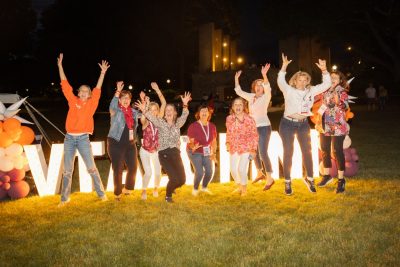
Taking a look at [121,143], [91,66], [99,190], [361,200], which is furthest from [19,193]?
[91,66]

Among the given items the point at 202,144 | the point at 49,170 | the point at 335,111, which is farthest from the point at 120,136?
the point at 335,111

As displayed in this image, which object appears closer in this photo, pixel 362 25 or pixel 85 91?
pixel 85 91

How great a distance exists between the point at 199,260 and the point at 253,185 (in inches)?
153

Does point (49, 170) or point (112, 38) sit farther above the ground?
point (112, 38)

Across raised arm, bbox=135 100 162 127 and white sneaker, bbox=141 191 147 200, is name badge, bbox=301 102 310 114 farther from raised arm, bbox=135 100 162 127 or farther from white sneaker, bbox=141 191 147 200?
white sneaker, bbox=141 191 147 200

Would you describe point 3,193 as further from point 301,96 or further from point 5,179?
point 301,96

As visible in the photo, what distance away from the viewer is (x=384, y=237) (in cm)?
521

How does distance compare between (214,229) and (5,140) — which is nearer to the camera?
(214,229)

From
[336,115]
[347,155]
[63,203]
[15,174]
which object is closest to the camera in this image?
[63,203]

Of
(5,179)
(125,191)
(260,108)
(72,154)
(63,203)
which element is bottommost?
(63,203)

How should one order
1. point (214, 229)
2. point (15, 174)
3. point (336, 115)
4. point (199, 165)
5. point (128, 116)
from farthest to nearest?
point (15, 174) → point (199, 165) → point (336, 115) → point (128, 116) → point (214, 229)

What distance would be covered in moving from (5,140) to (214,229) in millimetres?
4561

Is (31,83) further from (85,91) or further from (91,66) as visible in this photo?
(85,91)

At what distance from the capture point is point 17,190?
767 centimetres
